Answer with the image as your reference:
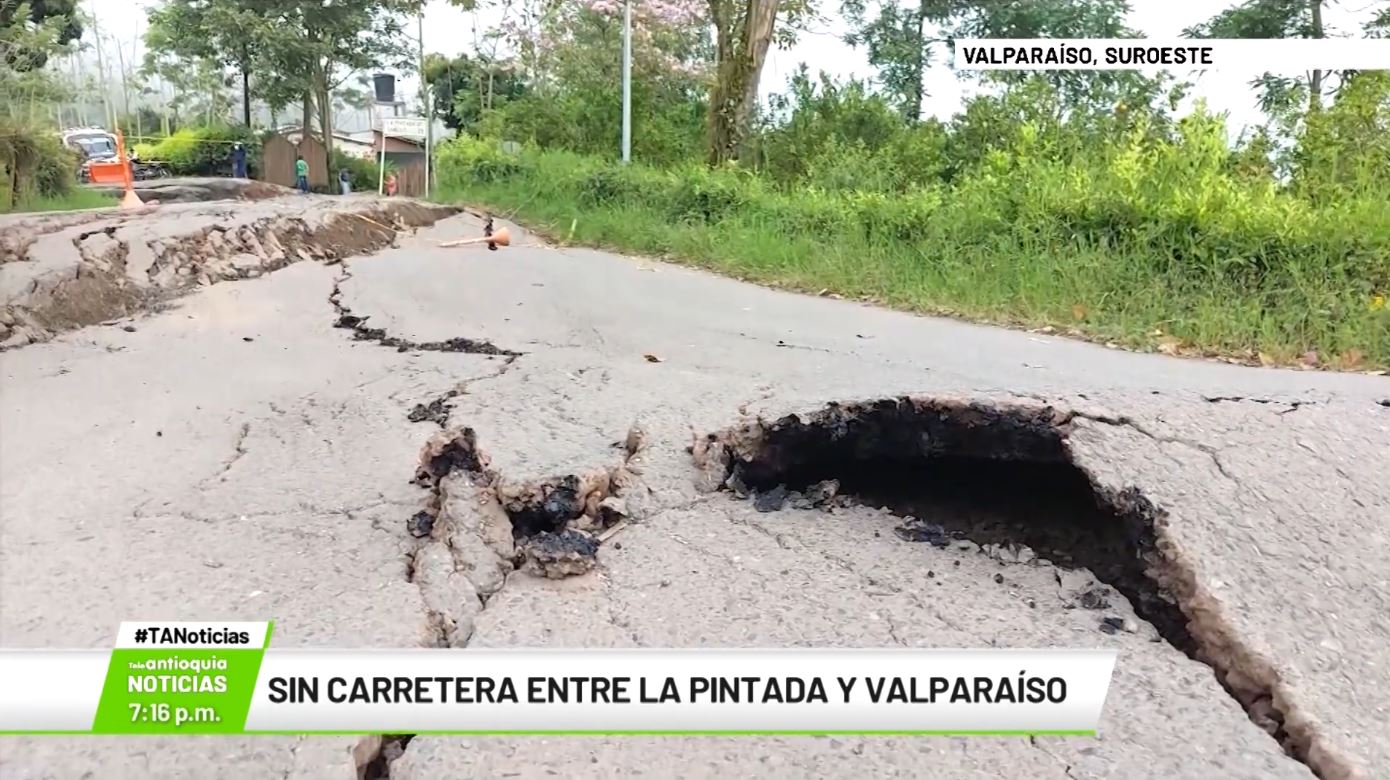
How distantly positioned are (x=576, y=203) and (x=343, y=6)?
19163mm

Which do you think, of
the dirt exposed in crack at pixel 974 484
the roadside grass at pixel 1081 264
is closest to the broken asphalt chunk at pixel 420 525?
the dirt exposed in crack at pixel 974 484

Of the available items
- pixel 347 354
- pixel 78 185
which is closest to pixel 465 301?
pixel 347 354

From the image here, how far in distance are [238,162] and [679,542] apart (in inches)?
1091

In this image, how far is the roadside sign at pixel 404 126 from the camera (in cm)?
2194

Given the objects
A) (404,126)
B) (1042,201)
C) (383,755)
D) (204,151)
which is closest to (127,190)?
(404,126)

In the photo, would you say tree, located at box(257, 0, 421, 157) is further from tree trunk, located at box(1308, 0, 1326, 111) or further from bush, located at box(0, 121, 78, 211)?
tree trunk, located at box(1308, 0, 1326, 111)

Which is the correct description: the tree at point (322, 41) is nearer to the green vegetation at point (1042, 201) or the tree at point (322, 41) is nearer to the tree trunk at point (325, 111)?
the tree trunk at point (325, 111)

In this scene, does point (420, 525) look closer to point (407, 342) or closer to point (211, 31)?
point (407, 342)

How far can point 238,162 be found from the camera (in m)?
26.0

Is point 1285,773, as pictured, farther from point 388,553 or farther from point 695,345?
point 695,345

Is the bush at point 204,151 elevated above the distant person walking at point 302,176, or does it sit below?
above

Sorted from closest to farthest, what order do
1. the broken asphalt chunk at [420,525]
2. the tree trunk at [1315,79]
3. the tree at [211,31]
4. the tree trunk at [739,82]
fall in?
the broken asphalt chunk at [420,525] → the tree trunk at [1315,79] → the tree trunk at [739,82] → the tree at [211,31]

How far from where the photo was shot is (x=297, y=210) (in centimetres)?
853

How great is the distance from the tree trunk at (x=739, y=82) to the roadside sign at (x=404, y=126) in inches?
512
